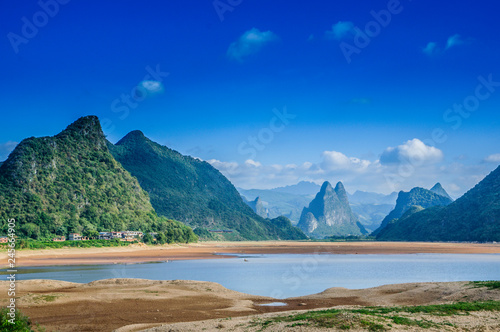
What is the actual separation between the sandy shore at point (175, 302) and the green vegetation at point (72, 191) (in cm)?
6262

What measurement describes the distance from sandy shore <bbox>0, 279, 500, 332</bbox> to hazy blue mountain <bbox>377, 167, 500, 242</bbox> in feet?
442

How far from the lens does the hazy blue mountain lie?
155m

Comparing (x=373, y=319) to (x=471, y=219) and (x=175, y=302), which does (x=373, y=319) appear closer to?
(x=175, y=302)

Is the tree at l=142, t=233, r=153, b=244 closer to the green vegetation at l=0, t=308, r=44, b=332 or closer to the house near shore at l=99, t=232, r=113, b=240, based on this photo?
the house near shore at l=99, t=232, r=113, b=240

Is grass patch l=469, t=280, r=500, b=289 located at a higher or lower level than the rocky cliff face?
lower

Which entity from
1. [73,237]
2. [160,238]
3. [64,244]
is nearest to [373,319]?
[64,244]

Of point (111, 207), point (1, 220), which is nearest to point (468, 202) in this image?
point (111, 207)

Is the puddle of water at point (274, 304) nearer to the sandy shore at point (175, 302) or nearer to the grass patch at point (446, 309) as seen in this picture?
the sandy shore at point (175, 302)

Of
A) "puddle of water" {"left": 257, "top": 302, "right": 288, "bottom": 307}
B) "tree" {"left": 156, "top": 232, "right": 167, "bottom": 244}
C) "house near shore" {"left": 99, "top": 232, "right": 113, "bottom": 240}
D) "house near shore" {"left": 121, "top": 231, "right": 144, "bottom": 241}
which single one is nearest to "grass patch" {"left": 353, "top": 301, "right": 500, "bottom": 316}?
"puddle of water" {"left": 257, "top": 302, "right": 288, "bottom": 307}

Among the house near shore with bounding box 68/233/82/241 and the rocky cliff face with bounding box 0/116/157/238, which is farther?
the rocky cliff face with bounding box 0/116/157/238

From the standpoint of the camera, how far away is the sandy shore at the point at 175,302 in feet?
68.2

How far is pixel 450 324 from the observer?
56.9 feet

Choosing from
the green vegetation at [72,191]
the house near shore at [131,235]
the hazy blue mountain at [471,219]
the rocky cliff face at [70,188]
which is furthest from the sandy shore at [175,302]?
the hazy blue mountain at [471,219]

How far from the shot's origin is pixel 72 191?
126 meters
